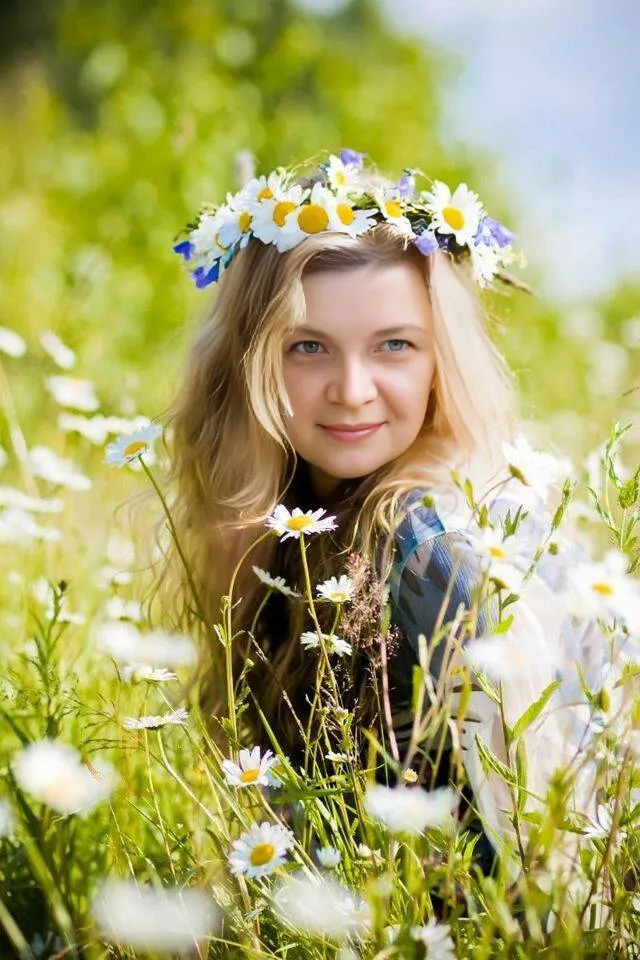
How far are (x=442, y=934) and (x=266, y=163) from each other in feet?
9.31

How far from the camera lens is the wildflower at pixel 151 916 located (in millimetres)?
839

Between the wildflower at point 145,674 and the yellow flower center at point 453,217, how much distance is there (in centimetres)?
62

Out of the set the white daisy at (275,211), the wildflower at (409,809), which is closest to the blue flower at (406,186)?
the white daisy at (275,211)

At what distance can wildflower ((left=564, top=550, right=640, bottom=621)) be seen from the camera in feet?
2.48

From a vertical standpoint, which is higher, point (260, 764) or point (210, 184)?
point (210, 184)

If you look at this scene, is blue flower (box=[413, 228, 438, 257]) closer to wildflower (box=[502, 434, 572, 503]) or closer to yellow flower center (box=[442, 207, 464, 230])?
yellow flower center (box=[442, 207, 464, 230])

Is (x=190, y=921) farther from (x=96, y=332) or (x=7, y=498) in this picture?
(x=96, y=332)

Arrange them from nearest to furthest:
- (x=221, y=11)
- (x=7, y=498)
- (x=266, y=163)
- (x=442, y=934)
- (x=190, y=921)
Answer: (x=442, y=934)
(x=190, y=921)
(x=7, y=498)
(x=266, y=163)
(x=221, y=11)

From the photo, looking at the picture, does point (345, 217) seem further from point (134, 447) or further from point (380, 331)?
point (134, 447)

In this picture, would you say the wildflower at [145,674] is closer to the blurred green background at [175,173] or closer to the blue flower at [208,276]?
the blue flower at [208,276]

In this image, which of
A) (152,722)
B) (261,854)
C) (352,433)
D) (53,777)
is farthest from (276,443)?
(53,777)

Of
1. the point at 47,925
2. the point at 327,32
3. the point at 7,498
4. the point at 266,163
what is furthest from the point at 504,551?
the point at 327,32

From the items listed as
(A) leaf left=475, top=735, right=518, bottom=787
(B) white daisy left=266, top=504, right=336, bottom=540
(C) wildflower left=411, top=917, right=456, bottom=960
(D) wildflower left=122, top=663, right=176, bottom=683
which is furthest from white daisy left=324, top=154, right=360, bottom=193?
(C) wildflower left=411, top=917, right=456, bottom=960

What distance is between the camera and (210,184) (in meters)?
3.02
